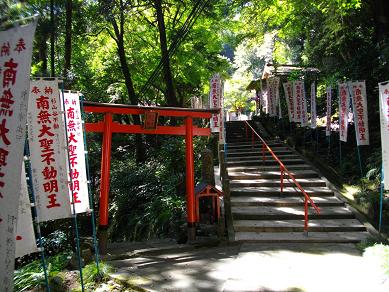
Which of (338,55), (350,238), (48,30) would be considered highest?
(48,30)

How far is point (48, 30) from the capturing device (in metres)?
13.7

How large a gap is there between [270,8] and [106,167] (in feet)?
38.9

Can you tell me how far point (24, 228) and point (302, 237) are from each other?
6026 millimetres

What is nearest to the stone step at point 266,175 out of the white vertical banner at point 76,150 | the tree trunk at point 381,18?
the tree trunk at point 381,18

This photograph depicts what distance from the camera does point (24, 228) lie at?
14.3 ft

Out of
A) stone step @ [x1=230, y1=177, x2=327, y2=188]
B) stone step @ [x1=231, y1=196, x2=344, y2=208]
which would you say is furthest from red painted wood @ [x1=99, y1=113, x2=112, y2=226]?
stone step @ [x1=230, y1=177, x2=327, y2=188]

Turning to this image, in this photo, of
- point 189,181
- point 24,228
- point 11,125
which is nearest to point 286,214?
point 189,181

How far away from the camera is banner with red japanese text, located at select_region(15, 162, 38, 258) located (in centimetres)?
432

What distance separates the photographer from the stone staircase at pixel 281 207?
8.55 m

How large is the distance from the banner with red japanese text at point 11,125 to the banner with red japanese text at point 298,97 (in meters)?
12.2

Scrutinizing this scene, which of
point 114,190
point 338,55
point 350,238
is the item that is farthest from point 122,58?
point 350,238

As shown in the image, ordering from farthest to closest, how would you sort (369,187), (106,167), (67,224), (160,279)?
(67,224)
(369,187)
(106,167)
(160,279)

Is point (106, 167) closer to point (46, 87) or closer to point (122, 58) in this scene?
point (46, 87)

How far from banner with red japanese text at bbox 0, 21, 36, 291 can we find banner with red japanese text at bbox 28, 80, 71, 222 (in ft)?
5.09
